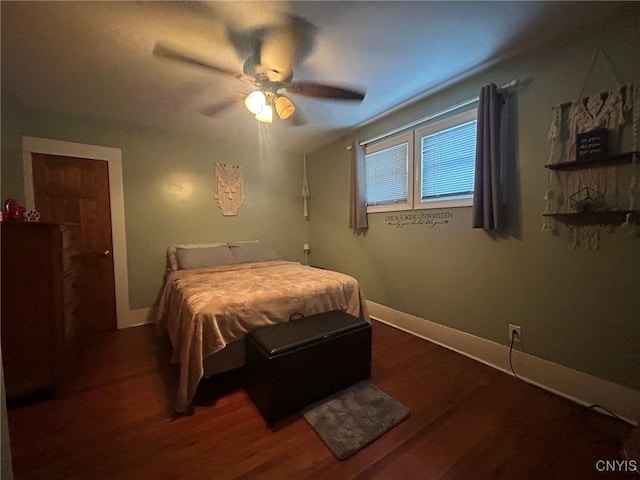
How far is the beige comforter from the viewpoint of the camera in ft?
5.33

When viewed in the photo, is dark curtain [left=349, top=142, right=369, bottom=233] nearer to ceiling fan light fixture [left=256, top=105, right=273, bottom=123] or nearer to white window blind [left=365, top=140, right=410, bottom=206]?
white window blind [left=365, top=140, right=410, bottom=206]

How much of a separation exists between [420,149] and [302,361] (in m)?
2.26

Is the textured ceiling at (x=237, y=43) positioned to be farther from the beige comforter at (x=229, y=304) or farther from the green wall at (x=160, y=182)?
the beige comforter at (x=229, y=304)

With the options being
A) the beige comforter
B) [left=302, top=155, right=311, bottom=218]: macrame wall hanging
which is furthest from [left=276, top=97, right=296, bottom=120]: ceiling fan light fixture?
[left=302, top=155, right=311, bottom=218]: macrame wall hanging

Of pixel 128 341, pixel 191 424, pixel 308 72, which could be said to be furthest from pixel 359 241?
pixel 128 341

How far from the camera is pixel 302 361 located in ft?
5.18

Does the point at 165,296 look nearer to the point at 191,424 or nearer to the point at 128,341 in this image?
the point at 128,341

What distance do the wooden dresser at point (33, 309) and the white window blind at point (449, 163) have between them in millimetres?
3020

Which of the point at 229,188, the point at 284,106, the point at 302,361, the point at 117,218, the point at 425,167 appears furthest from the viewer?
the point at 229,188

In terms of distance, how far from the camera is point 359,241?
3451mm

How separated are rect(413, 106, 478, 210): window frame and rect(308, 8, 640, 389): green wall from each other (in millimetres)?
80

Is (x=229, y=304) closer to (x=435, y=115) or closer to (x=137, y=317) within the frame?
(x=137, y=317)

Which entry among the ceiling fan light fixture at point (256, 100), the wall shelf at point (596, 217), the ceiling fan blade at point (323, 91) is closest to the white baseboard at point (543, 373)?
the wall shelf at point (596, 217)

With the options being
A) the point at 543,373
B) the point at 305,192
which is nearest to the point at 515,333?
the point at 543,373
